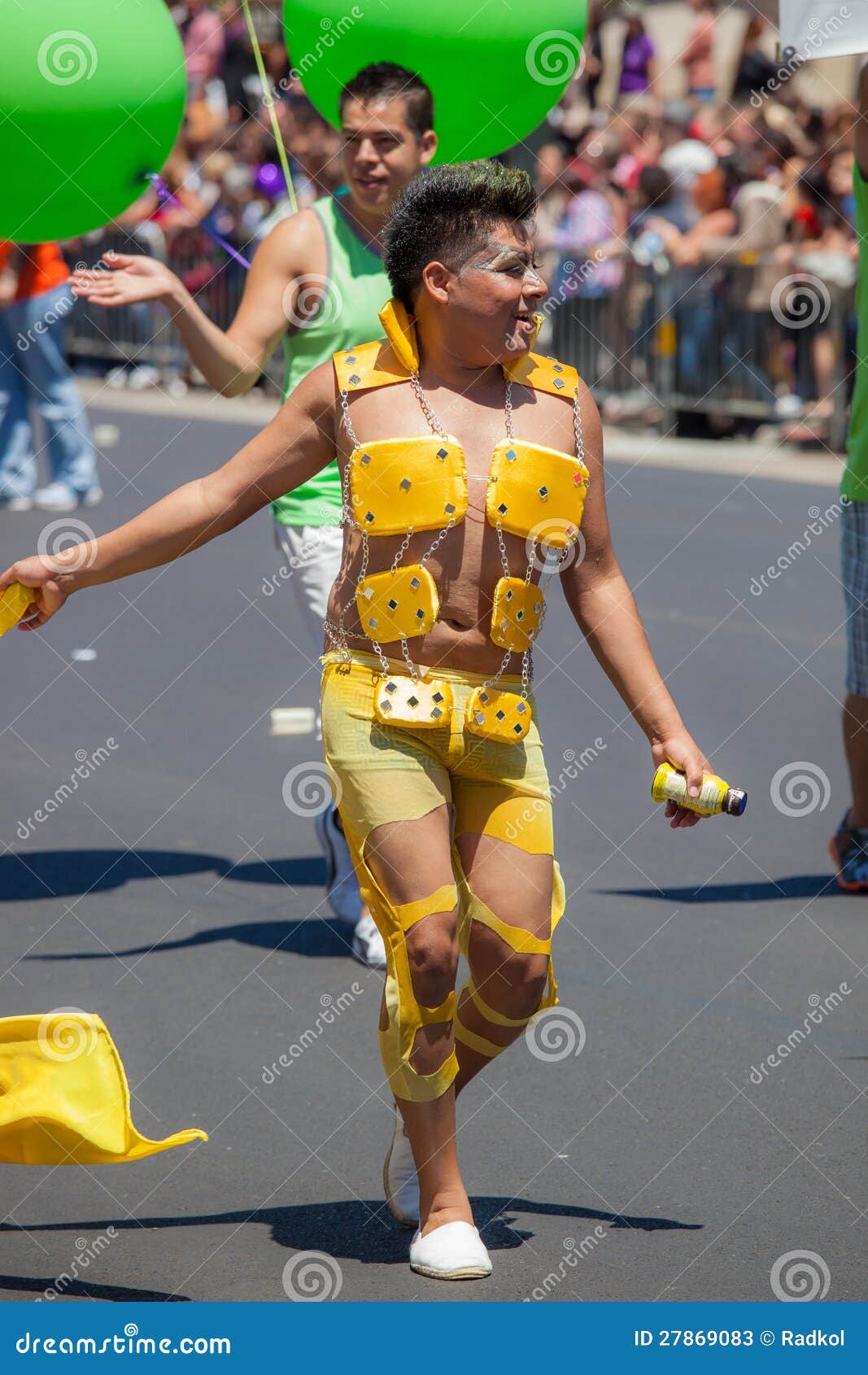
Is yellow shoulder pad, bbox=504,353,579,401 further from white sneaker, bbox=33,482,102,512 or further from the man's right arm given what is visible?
white sneaker, bbox=33,482,102,512

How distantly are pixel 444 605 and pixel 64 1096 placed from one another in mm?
1084

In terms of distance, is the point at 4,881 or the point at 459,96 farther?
the point at 4,881

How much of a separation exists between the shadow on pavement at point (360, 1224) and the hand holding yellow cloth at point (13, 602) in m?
1.15

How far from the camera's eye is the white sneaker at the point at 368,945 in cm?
546

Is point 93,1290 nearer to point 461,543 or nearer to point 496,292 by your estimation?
point 461,543

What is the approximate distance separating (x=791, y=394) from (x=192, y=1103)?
442 inches

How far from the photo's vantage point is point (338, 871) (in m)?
5.77

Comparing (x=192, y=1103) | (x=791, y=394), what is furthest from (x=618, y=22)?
(x=192, y=1103)

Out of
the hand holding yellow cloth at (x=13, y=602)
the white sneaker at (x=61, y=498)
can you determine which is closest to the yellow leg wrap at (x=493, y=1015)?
the hand holding yellow cloth at (x=13, y=602)

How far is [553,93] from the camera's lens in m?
5.89

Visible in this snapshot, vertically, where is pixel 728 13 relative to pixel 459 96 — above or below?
above

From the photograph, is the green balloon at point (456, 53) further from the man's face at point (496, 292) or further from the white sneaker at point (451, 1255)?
the white sneaker at point (451, 1255)

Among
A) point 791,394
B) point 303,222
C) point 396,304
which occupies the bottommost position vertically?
point 396,304

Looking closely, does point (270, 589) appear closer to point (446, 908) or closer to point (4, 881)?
point (4, 881)
